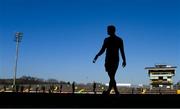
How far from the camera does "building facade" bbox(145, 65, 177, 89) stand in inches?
3588

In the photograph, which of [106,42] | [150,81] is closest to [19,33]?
[150,81]

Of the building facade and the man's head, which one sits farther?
the building facade

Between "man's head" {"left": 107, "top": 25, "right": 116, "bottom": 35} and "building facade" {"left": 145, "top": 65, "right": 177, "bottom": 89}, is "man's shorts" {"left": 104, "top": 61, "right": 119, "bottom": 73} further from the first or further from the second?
"building facade" {"left": 145, "top": 65, "right": 177, "bottom": 89}

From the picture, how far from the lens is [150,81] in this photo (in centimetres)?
9325

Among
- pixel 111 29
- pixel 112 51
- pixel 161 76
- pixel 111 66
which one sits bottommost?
pixel 111 66

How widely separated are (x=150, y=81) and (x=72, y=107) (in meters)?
90.6

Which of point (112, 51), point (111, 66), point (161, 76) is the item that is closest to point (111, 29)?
point (112, 51)

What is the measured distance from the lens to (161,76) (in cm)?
9275

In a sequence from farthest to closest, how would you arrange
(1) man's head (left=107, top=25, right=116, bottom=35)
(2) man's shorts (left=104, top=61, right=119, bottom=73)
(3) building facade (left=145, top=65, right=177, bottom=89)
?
(3) building facade (left=145, top=65, right=177, bottom=89), (1) man's head (left=107, top=25, right=116, bottom=35), (2) man's shorts (left=104, top=61, right=119, bottom=73)

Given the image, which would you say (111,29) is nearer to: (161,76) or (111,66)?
(111,66)

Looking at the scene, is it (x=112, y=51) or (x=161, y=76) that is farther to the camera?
(x=161, y=76)

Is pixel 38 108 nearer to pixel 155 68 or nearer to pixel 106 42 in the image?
pixel 106 42

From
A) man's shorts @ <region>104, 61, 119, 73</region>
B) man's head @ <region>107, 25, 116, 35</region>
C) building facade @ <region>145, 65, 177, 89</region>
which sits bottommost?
man's shorts @ <region>104, 61, 119, 73</region>

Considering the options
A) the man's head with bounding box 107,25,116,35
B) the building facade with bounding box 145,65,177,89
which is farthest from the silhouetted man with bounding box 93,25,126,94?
the building facade with bounding box 145,65,177,89
